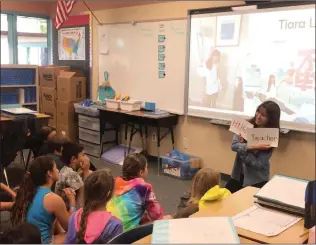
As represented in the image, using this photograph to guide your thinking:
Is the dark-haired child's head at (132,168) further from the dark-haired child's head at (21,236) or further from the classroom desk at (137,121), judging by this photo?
the classroom desk at (137,121)

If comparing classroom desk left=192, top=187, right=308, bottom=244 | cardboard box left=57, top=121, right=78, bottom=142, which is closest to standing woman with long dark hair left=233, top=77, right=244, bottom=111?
classroom desk left=192, top=187, right=308, bottom=244

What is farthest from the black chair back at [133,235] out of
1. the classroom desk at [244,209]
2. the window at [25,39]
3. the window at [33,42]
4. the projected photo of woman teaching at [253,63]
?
the window at [33,42]

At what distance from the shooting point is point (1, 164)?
12.1 feet

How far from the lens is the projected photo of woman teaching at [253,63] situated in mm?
3543

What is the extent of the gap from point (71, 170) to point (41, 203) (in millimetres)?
682

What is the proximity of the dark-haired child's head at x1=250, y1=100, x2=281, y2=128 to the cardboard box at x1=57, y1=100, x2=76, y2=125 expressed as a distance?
371 centimetres

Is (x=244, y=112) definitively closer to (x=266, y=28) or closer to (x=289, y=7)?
(x=266, y=28)

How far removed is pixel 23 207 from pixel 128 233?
948mm

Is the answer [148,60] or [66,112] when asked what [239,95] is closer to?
[148,60]

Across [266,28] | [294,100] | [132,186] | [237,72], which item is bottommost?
[132,186]

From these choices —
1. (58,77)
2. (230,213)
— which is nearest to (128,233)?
(230,213)

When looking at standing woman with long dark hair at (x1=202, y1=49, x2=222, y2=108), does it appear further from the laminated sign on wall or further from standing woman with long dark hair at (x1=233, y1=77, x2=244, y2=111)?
the laminated sign on wall

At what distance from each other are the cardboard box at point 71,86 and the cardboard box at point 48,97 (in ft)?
0.36

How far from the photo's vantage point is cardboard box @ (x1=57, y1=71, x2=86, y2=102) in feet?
19.1
